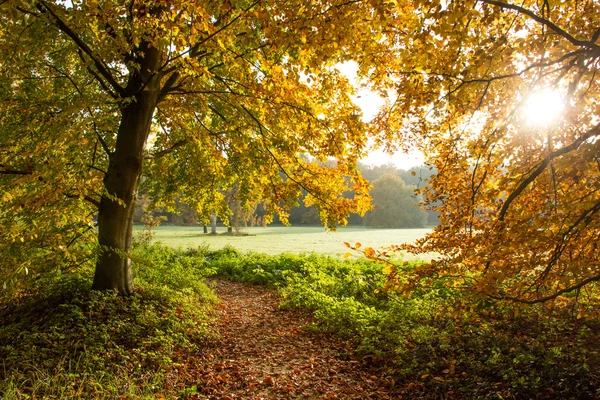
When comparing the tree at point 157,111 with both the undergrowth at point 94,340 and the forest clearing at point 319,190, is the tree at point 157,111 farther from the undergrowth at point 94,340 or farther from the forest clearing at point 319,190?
the undergrowth at point 94,340

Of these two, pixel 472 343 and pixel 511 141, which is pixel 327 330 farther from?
pixel 511 141

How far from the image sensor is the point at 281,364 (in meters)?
5.13

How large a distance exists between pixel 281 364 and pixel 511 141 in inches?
156

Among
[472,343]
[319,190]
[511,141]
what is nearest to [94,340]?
[319,190]

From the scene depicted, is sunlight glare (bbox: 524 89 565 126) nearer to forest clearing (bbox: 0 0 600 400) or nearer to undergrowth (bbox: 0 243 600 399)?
Result: forest clearing (bbox: 0 0 600 400)

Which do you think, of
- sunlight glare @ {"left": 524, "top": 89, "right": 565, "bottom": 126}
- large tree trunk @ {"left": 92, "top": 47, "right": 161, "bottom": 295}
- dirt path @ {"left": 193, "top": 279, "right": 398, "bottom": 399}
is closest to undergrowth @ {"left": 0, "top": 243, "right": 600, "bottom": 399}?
dirt path @ {"left": 193, "top": 279, "right": 398, "bottom": 399}

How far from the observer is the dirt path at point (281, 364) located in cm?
430

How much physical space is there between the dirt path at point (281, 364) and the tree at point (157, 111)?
197 centimetres

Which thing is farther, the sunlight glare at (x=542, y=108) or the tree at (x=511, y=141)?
the sunlight glare at (x=542, y=108)

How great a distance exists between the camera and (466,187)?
15.3 feet

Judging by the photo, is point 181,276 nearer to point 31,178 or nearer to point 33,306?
point 33,306

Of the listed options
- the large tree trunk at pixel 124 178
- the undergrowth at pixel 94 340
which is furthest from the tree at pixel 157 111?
the undergrowth at pixel 94 340

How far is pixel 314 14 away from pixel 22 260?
4.22 m

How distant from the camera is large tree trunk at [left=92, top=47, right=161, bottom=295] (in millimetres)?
6035
